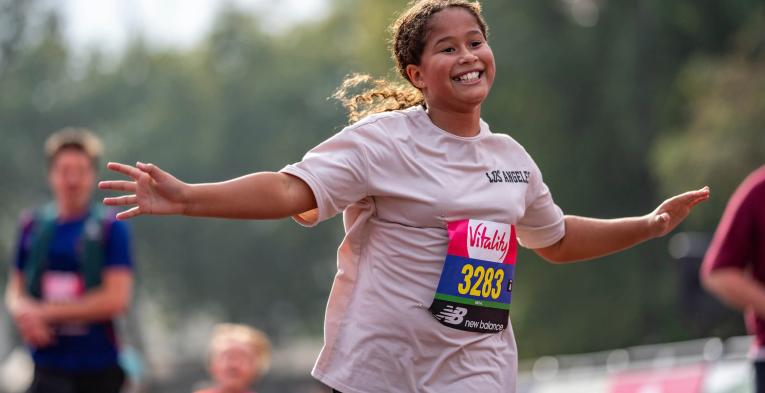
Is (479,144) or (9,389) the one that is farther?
(9,389)

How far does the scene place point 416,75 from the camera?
17.1 ft

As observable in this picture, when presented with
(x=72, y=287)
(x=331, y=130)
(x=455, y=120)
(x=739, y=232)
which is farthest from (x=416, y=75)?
(x=331, y=130)

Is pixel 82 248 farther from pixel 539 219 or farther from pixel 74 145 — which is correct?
pixel 539 219

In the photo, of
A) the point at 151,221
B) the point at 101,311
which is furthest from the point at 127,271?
the point at 151,221

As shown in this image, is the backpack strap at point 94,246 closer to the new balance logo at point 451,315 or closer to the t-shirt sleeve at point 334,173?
the t-shirt sleeve at point 334,173

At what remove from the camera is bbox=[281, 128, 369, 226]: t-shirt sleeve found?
4762 mm

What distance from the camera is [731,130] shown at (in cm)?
2525

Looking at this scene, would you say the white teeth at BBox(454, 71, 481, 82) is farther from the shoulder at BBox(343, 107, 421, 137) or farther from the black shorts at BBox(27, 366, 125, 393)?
the black shorts at BBox(27, 366, 125, 393)

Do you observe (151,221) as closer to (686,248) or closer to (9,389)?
(9,389)

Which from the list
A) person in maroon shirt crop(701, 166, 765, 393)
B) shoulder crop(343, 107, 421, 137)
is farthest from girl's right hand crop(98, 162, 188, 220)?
person in maroon shirt crop(701, 166, 765, 393)

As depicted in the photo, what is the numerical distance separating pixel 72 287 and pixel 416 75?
322 centimetres

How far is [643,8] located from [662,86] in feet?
5.39

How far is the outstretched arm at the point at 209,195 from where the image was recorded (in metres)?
4.43

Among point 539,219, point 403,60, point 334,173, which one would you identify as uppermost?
point 403,60
